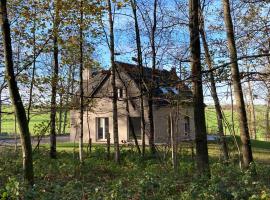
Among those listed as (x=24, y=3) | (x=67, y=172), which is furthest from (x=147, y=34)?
(x=24, y=3)

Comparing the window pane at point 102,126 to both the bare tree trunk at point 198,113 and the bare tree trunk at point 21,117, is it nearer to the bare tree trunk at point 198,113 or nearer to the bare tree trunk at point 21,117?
the bare tree trunk at point 21,117

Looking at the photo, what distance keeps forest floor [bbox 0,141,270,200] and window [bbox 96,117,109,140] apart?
12904 millimetres

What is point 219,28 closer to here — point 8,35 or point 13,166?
point 8,35

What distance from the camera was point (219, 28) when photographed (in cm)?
1752

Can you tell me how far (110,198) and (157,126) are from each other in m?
26.7

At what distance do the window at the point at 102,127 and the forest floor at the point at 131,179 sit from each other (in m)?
12.9

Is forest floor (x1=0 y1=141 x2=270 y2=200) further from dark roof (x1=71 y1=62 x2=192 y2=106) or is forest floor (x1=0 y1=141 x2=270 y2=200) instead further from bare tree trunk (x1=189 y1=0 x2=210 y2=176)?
dark roof (x1=71 y1=62 x2=192 y2=106)

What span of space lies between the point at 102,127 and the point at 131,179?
23.8 meters

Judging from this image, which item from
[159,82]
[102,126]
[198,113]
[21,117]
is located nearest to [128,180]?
[198,113]

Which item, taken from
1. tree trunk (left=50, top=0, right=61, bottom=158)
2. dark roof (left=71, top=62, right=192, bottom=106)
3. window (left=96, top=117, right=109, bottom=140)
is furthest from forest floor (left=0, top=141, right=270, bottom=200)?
window (left=96, top=117, right=109, bottom=140)

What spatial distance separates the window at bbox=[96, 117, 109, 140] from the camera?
1452 inches

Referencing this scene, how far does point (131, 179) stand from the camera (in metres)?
13.5

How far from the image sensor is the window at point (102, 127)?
121 ft

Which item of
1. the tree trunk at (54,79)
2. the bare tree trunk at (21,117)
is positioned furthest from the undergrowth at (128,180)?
the tree trunk at (54,79)
